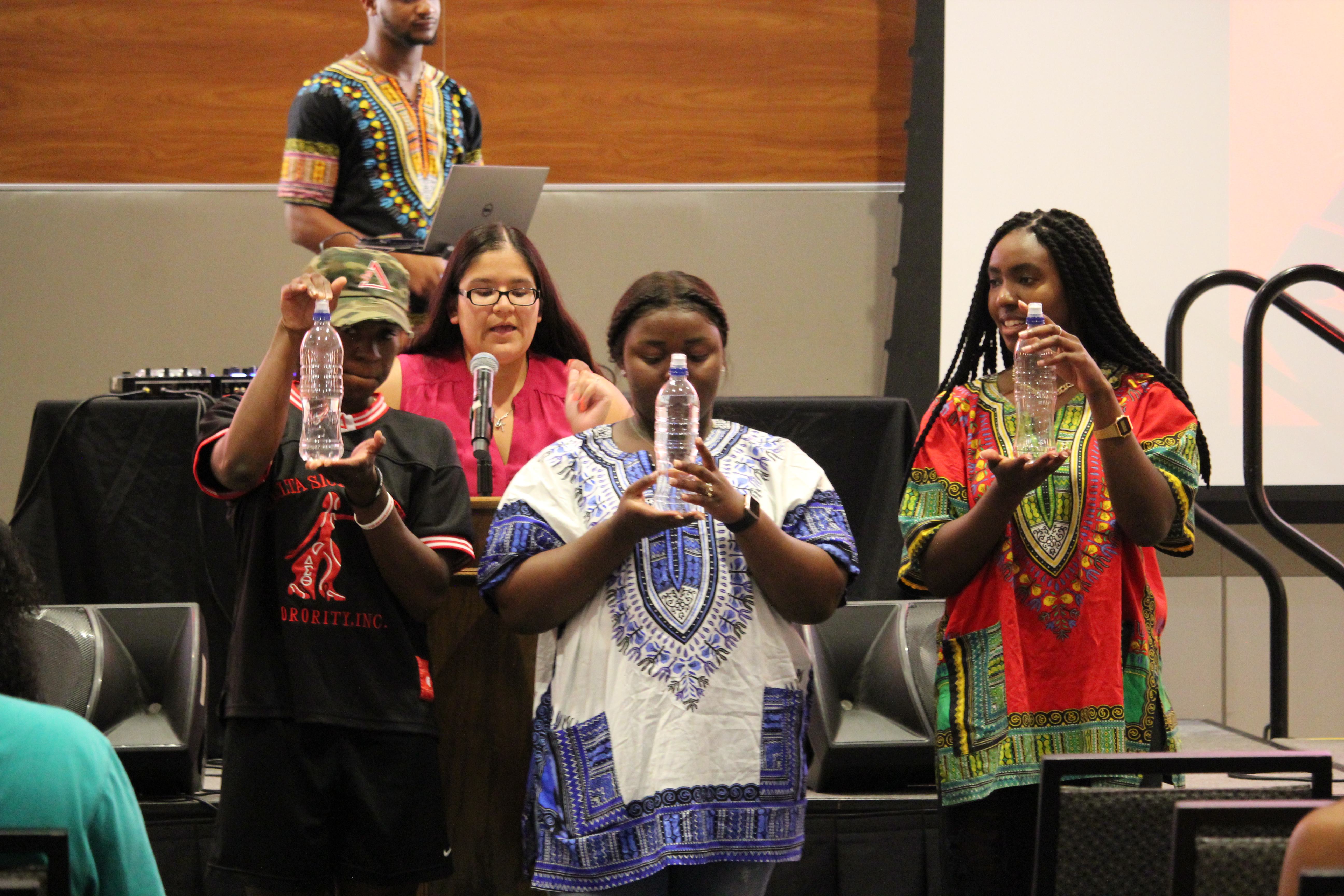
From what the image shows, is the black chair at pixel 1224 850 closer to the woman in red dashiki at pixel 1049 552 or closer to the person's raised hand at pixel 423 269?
the woman in red dashiki at pixel 1049 552

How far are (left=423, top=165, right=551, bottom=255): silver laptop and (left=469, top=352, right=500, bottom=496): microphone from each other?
3.20 ft

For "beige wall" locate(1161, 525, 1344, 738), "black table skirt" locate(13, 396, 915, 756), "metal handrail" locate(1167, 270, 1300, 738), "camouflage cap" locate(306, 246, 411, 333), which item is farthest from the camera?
"beige wall" locate(1161, 525, 1344, 738)

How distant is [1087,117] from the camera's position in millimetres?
5133

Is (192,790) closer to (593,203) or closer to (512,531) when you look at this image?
(512,531)

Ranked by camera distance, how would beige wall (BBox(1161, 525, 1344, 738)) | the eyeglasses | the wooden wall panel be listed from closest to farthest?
1. the eyeglasses
2. beige wall (BBox(1161, 525, 1344, 738))
3. the wooden wall panel

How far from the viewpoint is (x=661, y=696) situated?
195cm

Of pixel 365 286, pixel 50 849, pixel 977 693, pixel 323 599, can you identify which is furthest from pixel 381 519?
pixel 977 693

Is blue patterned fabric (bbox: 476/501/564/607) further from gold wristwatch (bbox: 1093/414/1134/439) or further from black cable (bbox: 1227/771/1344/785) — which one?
black cable (bbox: 1227/771/1344/785)

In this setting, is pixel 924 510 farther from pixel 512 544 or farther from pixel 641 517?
pixel 512 544

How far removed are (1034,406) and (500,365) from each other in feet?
4.54

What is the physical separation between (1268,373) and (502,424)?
3.32 meters

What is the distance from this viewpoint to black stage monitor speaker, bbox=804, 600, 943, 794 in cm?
303

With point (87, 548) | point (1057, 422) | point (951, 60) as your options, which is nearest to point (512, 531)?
point (1057, 422)

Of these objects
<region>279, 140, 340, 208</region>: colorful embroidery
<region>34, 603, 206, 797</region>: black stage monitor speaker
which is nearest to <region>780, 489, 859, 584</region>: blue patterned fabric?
<region>34, 603, 206, 797</region>: black stage monitor speaker
